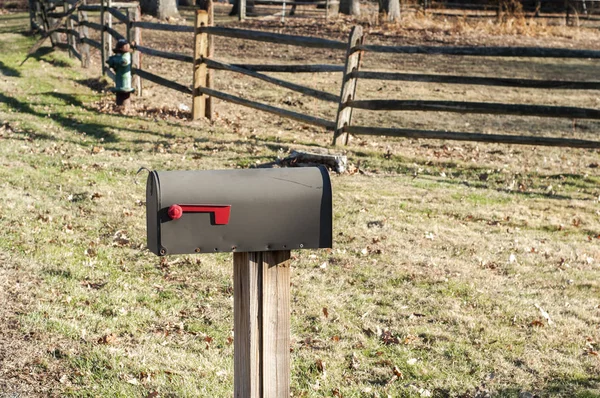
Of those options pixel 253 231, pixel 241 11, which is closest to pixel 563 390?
pixel 253 231

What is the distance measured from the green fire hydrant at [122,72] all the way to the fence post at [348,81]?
12.6ft

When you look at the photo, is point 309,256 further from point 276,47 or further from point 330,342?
point 276,47

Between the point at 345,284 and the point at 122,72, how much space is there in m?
8.05

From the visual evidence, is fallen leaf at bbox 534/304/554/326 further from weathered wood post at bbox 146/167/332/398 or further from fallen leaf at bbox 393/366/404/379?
weathered wood post at bbox 146/167/332/398

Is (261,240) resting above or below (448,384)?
above

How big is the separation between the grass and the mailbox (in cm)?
190

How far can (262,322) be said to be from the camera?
9.83ft

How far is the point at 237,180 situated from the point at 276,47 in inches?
690

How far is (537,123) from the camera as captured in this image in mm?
13359

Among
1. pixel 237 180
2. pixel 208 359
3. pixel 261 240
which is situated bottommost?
pixel 208 359

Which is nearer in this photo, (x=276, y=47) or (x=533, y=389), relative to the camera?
(x=533, y=389)

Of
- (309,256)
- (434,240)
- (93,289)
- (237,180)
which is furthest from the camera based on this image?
(434,240)

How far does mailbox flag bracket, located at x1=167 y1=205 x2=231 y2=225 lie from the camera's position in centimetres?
272

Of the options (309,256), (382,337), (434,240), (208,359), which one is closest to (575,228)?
(434,240)
